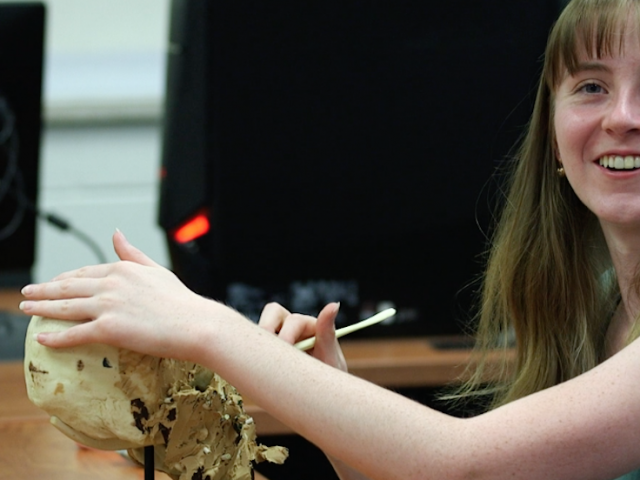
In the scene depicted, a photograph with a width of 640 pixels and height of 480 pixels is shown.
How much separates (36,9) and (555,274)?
113cm

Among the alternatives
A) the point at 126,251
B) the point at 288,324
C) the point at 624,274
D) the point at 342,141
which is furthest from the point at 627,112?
the point at 342,141

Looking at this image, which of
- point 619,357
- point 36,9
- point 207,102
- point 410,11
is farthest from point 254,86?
point 619,357

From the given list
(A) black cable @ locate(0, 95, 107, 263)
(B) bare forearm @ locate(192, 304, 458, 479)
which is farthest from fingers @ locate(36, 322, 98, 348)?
(A) black cable @ locate(0, 95, 107, 263)

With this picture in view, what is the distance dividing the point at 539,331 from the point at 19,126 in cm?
112

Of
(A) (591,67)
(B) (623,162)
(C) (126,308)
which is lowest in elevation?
(C) (126,308)

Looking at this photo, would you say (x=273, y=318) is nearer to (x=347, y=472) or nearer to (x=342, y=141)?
(x=347, y=472)

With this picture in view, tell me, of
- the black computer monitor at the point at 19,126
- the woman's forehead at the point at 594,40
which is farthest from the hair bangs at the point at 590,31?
the black computer monitor at the point at 19,126

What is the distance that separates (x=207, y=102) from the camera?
1.77 metres

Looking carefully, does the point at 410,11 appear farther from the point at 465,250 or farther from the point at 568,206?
the point at 568,206

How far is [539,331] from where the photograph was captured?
1.30 meters

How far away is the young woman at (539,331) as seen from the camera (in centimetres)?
89

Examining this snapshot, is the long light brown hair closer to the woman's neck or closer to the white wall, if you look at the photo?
the woman's neck

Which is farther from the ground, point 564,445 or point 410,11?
point 410,11

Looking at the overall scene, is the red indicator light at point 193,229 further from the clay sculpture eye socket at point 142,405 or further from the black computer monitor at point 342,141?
the clay sculpture eye socket at point 142,405
